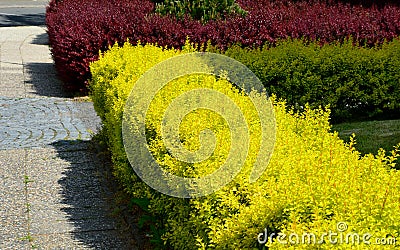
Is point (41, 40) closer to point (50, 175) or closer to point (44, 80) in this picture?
point (44, 80)

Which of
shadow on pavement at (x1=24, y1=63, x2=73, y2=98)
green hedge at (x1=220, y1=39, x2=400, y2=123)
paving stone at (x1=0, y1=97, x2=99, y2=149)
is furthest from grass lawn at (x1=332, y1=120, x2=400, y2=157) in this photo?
shadow on pavement at (x1=24, y1=63, x2=73, y2=98)

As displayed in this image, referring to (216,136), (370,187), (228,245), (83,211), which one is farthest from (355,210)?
(83,211)

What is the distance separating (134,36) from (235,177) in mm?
7516

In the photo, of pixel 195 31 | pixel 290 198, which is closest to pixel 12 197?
pixel 290 198

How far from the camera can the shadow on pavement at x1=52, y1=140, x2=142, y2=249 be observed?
17.7 ft

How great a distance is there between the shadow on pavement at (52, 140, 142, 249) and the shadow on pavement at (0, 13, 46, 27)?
14454 mm

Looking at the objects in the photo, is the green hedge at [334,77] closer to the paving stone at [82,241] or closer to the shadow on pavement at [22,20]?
the paving stone at [82,241]

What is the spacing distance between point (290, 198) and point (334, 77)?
5.86 meters

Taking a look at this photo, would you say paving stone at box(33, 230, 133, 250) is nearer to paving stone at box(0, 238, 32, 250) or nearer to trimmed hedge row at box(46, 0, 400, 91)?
paving stone at box(0, 238, 32, 250)

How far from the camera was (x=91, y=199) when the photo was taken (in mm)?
6262

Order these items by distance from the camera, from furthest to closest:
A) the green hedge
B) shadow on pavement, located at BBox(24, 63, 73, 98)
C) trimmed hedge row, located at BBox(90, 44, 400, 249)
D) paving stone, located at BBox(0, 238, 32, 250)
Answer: shadow on pavement, located at BBox(24, 63, 73, 98) → the green hedge → paving stone, located at BBox(0, 238, 32, 250) → trimmed hedge row, located at BBox(90, 44, 400, 249)

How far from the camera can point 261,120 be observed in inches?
185

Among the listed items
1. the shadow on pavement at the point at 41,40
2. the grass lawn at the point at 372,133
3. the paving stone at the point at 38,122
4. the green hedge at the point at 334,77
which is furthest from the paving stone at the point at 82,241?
the shadow on pavement at the point at 41,40

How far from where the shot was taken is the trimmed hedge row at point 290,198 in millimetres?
2986
